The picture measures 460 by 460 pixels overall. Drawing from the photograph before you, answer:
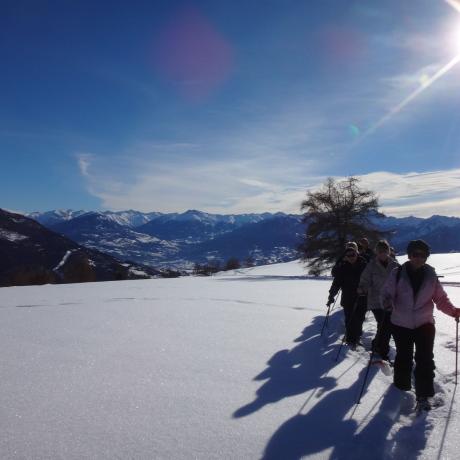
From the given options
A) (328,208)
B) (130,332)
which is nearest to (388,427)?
(130,332)

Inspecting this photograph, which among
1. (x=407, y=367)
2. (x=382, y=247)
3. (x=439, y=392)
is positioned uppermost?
(x=382, y=247)

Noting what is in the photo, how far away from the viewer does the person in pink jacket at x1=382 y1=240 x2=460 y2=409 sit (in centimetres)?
545

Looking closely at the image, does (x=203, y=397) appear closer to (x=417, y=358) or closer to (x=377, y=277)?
(x=417, y=358)

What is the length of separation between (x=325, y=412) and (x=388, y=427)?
0.72m

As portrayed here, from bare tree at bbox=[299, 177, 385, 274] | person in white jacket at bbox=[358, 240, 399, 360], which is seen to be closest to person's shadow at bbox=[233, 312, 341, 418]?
person in white jacket at bbox=[358, 240, 399, 360]

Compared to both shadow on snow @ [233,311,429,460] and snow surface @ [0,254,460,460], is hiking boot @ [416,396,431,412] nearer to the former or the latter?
snow surface @ [0,254,460,460]

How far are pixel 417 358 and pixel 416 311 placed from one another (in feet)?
2.04

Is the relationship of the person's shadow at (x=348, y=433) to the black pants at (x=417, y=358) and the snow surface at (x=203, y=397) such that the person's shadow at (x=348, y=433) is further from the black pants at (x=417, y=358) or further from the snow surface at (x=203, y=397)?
the black pants at (x=417, y=358)

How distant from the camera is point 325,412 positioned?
5.02 meters

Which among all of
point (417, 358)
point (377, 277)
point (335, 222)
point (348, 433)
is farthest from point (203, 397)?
point (335, 222)

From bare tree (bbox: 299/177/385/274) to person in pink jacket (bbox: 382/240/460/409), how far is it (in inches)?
1015

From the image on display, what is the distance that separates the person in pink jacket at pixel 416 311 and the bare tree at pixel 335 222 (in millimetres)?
25775

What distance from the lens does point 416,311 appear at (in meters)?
5.57

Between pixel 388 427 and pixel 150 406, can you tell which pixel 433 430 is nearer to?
pixel 388 427
